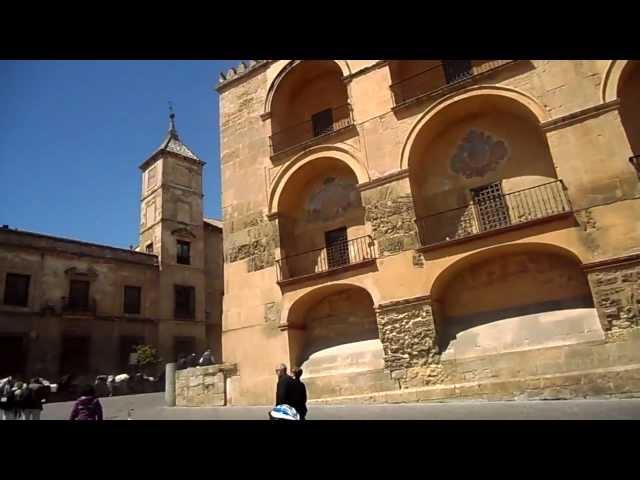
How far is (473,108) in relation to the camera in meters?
12.4

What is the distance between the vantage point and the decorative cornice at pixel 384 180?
12398mm

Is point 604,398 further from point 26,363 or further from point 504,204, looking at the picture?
point 26,363

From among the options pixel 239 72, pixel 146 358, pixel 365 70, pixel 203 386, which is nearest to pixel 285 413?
pixel 203 386

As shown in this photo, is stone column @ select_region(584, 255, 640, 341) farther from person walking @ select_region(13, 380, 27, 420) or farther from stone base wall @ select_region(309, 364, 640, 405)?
person walking @ select_region(13, 380, 27, 420)

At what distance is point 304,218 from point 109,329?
47.6 ft

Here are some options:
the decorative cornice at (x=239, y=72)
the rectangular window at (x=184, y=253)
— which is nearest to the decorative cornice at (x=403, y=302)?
the decorative cornice at (x=239, y=72)

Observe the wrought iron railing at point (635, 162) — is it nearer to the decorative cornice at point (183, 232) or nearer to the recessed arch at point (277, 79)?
the recessed arch at point (277, 79)

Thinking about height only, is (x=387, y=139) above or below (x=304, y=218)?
above

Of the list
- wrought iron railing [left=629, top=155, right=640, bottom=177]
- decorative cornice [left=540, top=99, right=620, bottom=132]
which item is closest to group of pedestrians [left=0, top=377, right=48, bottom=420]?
decorative cornice [left=540, top=99, right=620, bottom=132]

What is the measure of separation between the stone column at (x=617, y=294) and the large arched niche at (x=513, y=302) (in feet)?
1.25

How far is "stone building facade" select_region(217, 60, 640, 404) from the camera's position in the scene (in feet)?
31.4
